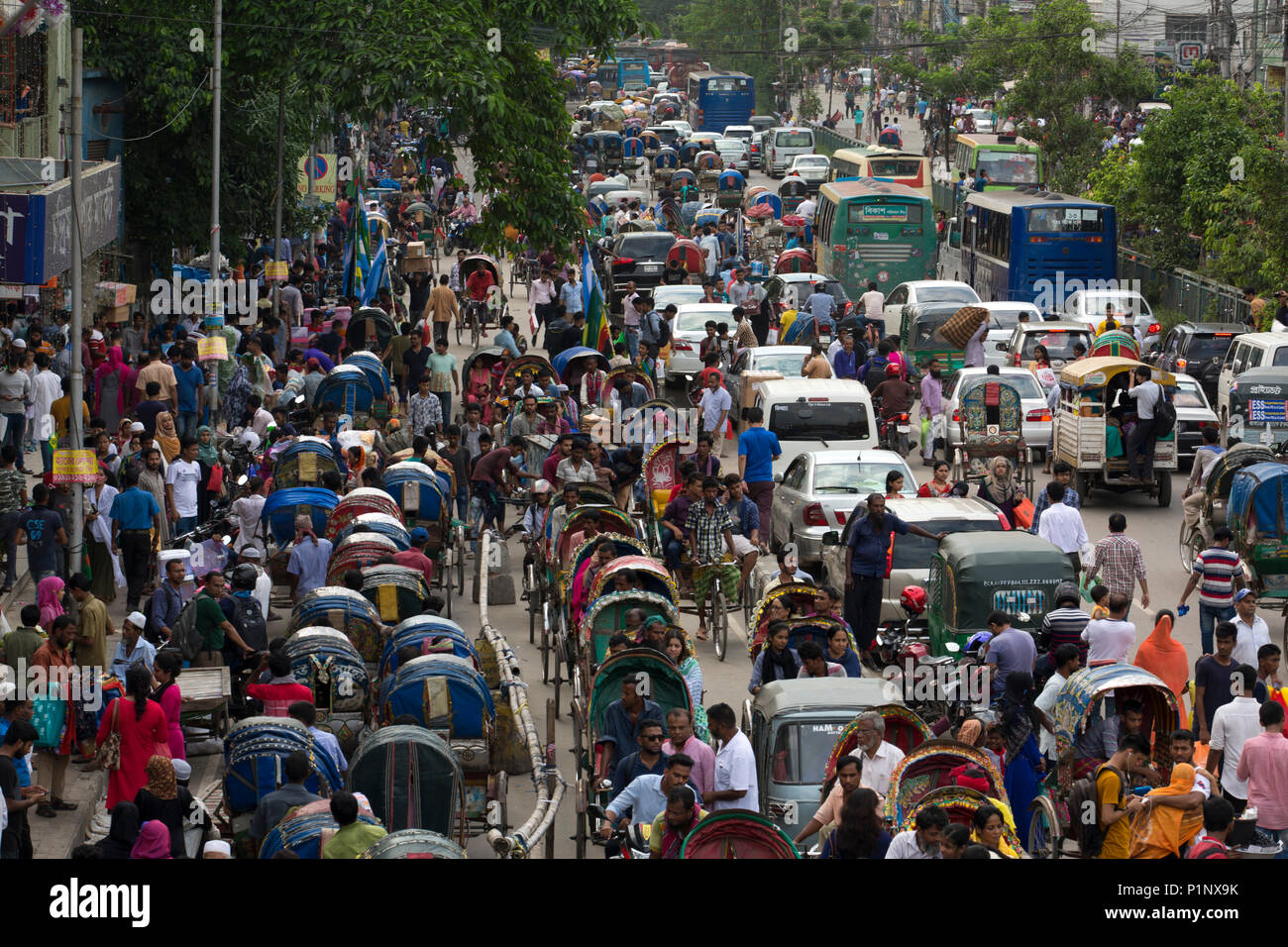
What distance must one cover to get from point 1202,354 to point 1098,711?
61.7 ft

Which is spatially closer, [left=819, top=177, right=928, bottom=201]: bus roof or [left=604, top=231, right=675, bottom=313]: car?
[left=604, top=231, right=675, bottom=313]: car

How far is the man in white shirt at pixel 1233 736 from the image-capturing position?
13.0 m

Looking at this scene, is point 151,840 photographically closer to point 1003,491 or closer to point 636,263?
point 1003,491

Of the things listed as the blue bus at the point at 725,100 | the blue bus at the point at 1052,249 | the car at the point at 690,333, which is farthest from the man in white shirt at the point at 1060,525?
the blue bus at the point at 725,100

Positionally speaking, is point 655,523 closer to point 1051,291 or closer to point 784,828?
point 784,828

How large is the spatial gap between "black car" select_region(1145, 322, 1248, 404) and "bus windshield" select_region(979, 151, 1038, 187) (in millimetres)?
23046

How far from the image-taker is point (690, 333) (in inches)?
1277

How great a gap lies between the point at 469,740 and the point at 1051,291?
25553mm

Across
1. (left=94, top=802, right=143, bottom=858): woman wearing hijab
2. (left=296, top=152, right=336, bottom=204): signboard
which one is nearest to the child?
(left=94, top=802, right=143, bottom=858): woman wearing hijab

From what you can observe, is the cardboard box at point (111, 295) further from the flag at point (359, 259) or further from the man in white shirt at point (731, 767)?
the man in white shirt at point (731, 767)

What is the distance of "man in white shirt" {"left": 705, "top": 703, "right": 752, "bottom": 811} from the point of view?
40.3ft

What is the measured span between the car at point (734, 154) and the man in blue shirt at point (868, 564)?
5491 centimetres

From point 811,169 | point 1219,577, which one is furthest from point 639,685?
point 811,169

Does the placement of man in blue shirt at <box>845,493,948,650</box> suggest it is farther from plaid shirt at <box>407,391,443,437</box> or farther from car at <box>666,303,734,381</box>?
car at <box>666,303,734,381</box>
